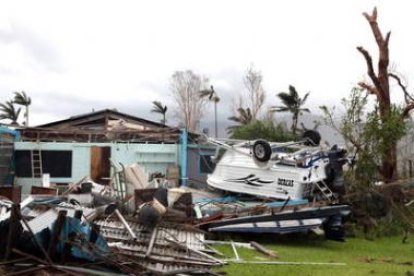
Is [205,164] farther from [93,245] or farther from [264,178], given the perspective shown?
[93,245]

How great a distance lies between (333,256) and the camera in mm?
11758

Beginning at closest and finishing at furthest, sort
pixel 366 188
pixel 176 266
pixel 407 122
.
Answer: pixel 176 266 < pixel 366 188 < pixel 407 122

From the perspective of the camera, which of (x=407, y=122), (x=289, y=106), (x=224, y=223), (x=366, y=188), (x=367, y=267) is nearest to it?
(x=367, y=267)

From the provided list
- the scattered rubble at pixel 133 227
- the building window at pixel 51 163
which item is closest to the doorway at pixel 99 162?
the building window at pixel 51 163

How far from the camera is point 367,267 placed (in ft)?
33.5

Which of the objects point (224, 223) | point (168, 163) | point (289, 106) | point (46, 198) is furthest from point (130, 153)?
point (289, 106)

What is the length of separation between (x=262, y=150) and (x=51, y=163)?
32.4ft

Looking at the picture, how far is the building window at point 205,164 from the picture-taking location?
21297mm

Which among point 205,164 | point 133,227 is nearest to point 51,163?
point 205,164

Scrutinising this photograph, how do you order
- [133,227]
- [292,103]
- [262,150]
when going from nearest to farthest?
1. [133,227]
2. [262,150]
3. [292,103]

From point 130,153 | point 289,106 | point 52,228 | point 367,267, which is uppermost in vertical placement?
point 289,106

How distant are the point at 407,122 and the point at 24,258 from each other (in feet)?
45.9

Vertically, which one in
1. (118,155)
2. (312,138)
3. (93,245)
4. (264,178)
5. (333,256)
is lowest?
(333,256)

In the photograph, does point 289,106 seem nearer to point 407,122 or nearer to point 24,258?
point 407,122
